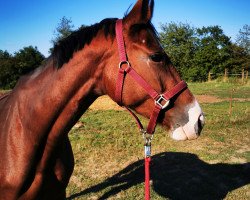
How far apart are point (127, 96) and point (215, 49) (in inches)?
2068

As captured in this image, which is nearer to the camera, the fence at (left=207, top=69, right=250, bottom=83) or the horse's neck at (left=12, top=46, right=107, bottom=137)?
the horse's neck at (left=12, top=46, right=107, bottom=137)

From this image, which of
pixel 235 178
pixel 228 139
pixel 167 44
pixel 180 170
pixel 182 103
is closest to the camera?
pixel 182 103

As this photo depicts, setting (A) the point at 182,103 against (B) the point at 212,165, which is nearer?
(A) the point at 182,103

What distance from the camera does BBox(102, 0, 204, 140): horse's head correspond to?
6.86ft

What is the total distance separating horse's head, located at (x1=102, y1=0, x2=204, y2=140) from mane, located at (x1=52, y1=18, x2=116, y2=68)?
0.57 ft

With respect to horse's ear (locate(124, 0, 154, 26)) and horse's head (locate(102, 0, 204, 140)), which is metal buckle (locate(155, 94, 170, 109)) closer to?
horse's head (locate(102, 0, 204, 140))

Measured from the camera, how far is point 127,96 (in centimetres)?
215

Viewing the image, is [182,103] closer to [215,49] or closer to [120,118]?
[120,118]

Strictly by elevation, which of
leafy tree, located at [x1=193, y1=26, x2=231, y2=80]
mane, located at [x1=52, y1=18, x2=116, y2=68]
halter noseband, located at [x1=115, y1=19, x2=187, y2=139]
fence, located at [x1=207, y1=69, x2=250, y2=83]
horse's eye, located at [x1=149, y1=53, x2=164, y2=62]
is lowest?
halter noseband, located at [x1=115, y1=19, x2=187, y2=139]

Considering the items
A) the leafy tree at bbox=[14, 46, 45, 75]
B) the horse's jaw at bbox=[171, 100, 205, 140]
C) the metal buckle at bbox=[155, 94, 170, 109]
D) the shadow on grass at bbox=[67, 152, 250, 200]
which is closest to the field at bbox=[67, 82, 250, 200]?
the shadow on grass at bbox=[67, 152, 250, 200]

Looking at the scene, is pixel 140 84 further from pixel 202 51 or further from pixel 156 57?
pixel 202 51

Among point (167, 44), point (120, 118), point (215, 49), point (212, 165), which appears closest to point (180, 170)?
point (212, 165)

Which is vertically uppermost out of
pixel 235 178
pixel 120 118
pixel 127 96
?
pixel 127 96

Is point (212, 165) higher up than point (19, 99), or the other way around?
point (19, 99)
